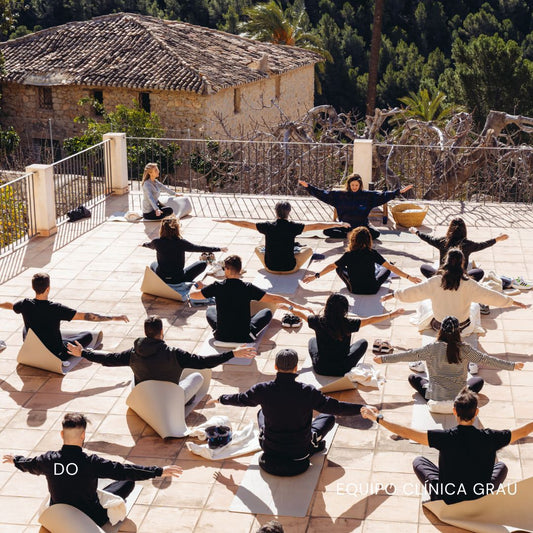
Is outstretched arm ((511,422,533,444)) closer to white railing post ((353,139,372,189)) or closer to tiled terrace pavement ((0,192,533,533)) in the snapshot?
tiled terrace pavement ((0,192,533,533))

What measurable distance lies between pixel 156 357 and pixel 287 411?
153 cm

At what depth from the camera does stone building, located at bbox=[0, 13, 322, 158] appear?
31484 millimetres

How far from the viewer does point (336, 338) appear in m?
8.62

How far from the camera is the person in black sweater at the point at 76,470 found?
20.0ft

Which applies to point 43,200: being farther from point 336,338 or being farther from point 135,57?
point 135,57

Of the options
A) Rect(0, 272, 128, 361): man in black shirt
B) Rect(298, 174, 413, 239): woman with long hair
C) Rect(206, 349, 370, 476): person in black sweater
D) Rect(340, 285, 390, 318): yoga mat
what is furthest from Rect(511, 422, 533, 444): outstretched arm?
Rect(298, 174, 413, 239): woman with long hair

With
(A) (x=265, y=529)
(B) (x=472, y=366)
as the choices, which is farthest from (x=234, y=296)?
(A) (x=265, y=529)

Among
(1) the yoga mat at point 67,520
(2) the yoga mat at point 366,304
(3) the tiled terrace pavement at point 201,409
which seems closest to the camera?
(1) the yoga mat at point 67,520

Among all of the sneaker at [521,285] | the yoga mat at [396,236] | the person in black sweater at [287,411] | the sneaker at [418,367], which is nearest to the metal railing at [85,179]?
the yoga mat at [396,236]

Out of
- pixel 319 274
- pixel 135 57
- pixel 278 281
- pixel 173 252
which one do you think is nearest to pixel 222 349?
pixel 319 274

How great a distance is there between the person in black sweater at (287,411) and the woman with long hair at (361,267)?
3.51 meters

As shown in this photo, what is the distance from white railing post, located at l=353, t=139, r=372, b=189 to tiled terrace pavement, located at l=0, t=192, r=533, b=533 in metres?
2.24

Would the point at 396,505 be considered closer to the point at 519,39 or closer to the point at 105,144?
the point at 105,144

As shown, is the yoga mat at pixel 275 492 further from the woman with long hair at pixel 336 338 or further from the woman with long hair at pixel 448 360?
the woman with long hair at pixel 336 338
